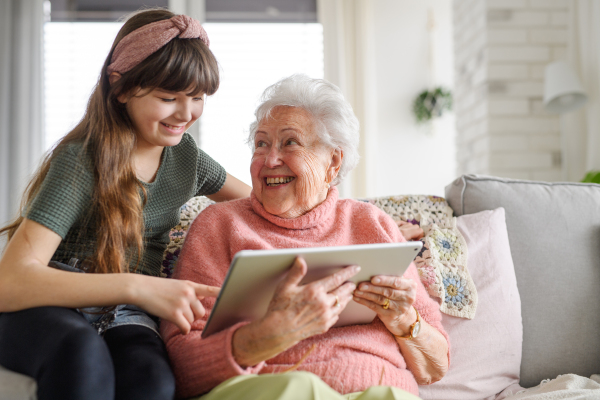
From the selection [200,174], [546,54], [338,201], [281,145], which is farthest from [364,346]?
[546,54]

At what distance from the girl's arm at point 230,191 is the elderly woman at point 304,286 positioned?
7.7 inches

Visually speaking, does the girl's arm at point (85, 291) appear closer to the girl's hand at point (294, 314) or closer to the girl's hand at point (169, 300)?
the girl's hand at point (169, 300)

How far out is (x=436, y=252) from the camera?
4.95 ft

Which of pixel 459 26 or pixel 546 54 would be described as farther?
pixel 459 26

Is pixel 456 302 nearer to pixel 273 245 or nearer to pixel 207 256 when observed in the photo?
pixel 273 245

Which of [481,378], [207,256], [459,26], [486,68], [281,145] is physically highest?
[459,26]

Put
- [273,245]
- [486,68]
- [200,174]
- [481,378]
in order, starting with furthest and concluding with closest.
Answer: [486,68] < [200,174] < [481,378] < [273,245]

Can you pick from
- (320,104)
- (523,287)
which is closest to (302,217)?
(320,104)

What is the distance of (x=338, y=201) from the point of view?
4.77 ft

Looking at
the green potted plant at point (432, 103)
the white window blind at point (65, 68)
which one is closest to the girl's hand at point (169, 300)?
the white window blind at point (65, 68)

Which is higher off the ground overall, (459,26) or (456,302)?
(459,26)

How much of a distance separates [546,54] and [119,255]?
3056mm

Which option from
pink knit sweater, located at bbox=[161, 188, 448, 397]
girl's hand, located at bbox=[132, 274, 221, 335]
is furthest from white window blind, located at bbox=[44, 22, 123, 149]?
girl's hand, located at bbox=[132, 274, 221, 335]

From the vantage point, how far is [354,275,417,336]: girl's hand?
1034 mm
